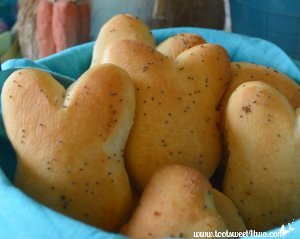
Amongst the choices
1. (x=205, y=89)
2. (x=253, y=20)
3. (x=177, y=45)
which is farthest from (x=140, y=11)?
(x=205, y=89)

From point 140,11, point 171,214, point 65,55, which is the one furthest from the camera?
point 140,11

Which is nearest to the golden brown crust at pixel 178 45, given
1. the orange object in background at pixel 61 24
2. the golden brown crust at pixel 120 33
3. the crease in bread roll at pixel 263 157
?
the golden brown crust at pixel 120 33

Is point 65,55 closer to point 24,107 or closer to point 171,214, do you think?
point 24,107

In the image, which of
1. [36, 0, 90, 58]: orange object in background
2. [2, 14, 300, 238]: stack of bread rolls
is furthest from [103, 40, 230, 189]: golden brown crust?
[36, 0, 90, 58]: orange object in background

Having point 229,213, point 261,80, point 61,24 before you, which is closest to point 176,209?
point 229,213

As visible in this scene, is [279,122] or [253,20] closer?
[279,122]

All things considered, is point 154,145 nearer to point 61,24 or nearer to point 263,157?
point 263,157

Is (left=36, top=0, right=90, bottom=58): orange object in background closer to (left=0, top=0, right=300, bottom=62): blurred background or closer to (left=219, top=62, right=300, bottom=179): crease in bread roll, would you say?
(left=0, top=0, right=300, bottom=62): blurred background
